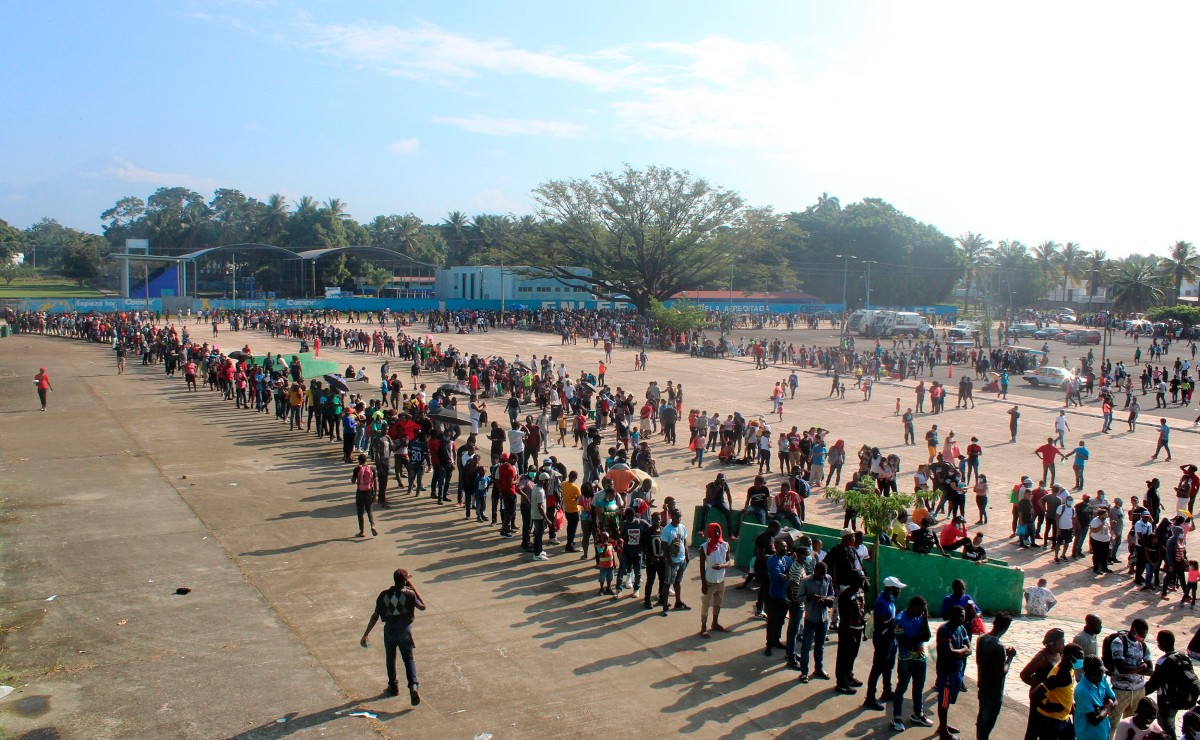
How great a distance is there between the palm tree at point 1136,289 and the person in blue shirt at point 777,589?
267ft

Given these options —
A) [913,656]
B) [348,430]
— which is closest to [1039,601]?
[913,656]

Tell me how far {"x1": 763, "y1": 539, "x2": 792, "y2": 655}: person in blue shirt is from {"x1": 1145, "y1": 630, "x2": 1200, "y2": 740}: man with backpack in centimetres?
328

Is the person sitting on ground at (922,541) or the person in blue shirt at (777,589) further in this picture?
the person sitting on ground at (922,541)

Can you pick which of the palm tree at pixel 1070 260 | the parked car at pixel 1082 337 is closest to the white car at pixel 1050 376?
the parked car at pixel 1082 337

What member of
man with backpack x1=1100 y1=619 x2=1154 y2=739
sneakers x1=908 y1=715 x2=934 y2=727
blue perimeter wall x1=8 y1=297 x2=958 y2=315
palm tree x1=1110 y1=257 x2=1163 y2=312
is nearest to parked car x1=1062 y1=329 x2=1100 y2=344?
palm tree x1=1110 y1=257 x2=1163 y2=312

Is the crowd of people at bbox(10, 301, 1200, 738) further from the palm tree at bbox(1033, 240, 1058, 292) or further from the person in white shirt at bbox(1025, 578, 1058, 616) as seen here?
the palm tree at bbox(1033, 240, 1058, 292)

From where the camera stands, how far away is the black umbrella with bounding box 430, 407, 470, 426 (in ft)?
65.3

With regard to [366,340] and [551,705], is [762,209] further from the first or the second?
[551,705]

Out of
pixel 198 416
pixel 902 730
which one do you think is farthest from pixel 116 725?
pixel 198 416

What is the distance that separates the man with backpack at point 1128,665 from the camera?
7.34 m

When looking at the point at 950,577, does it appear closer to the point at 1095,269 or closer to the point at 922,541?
the point at 922,541

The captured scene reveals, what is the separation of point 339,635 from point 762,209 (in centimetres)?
6748

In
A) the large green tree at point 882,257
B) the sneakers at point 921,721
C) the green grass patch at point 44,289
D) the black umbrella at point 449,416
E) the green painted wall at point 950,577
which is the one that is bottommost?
the sneakers at point 921,721

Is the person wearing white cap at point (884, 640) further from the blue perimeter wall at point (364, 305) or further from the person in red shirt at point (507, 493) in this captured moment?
the blue perimeter wall at point (364, 305)
